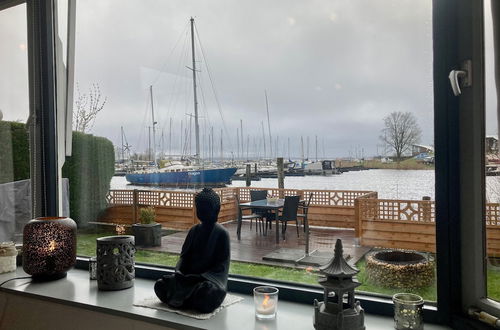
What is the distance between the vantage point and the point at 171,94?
2230 mm

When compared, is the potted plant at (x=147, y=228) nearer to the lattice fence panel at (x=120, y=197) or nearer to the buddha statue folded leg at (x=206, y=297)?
the lattice fence panel at (x=120, y=197)

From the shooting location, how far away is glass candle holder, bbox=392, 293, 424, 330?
1176 mm

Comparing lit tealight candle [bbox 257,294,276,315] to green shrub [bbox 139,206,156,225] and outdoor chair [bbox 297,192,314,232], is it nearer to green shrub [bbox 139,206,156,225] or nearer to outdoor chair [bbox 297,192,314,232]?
outdoor chair [bbox 297,192,314,232]

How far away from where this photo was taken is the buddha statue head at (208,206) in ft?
4.87

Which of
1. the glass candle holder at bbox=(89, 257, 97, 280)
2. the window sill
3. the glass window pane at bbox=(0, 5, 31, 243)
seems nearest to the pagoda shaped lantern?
the window sill

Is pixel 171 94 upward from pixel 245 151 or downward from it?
upward

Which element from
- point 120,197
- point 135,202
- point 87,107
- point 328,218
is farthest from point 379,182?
point 87,107

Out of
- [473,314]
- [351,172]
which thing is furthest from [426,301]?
Answer: [351,172]

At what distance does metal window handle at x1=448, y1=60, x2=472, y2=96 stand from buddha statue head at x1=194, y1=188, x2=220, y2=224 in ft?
3.04

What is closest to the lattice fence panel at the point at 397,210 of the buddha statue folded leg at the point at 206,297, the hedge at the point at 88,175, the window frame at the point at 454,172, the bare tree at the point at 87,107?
the window frame at the point at 454,172

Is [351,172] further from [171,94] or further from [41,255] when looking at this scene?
[41,255]

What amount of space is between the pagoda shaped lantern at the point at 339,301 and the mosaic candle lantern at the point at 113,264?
95cm

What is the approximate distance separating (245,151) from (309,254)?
63cm

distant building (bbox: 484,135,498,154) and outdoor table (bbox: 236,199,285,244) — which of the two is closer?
distant building (bbox: 484,135,498,154)
